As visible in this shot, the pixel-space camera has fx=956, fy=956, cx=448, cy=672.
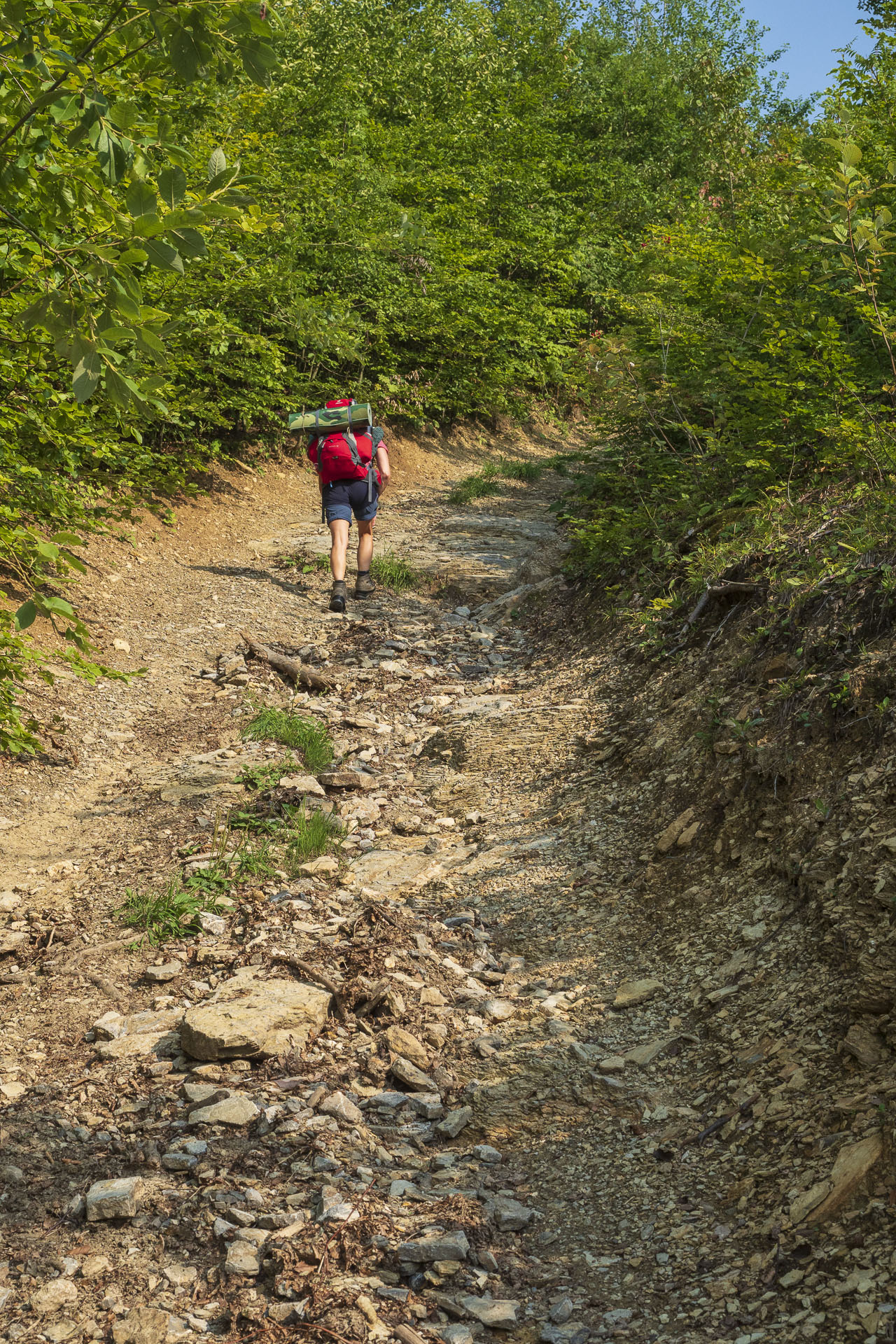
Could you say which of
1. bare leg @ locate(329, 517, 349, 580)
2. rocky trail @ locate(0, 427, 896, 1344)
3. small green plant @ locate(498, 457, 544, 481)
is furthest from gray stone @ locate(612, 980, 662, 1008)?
small green plant @ locate(498, 457, 544, 481)

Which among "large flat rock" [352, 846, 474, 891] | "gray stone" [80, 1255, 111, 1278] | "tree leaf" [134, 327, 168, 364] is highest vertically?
"tree leaf" [134, 327, 168, 364]

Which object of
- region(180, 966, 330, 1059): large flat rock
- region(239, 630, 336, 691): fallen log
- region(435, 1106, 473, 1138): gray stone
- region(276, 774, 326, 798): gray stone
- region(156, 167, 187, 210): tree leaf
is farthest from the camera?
region(239, 630, 336, 691): fallen log

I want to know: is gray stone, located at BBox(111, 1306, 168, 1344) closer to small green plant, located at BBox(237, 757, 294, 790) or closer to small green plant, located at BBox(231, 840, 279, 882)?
small green plant, located at BBox(231, 840, 279, 882)

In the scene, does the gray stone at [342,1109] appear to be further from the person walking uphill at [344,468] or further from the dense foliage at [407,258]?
the person walking uphill at [344,468]

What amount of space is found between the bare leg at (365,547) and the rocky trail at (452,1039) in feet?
9.66

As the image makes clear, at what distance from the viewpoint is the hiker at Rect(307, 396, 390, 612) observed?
923 cm

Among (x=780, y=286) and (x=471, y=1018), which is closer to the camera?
(x=471, y=1018)

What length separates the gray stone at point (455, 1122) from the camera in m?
3.30

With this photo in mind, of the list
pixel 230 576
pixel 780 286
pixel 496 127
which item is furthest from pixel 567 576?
pixel 496 127

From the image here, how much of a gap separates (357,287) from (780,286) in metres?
9.25

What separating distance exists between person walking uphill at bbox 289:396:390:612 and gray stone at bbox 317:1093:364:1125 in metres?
6.28

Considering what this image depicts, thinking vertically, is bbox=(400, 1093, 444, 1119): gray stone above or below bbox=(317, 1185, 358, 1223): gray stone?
below

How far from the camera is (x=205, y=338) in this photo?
1058 cm

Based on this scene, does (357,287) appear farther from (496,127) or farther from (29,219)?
(29,219)
